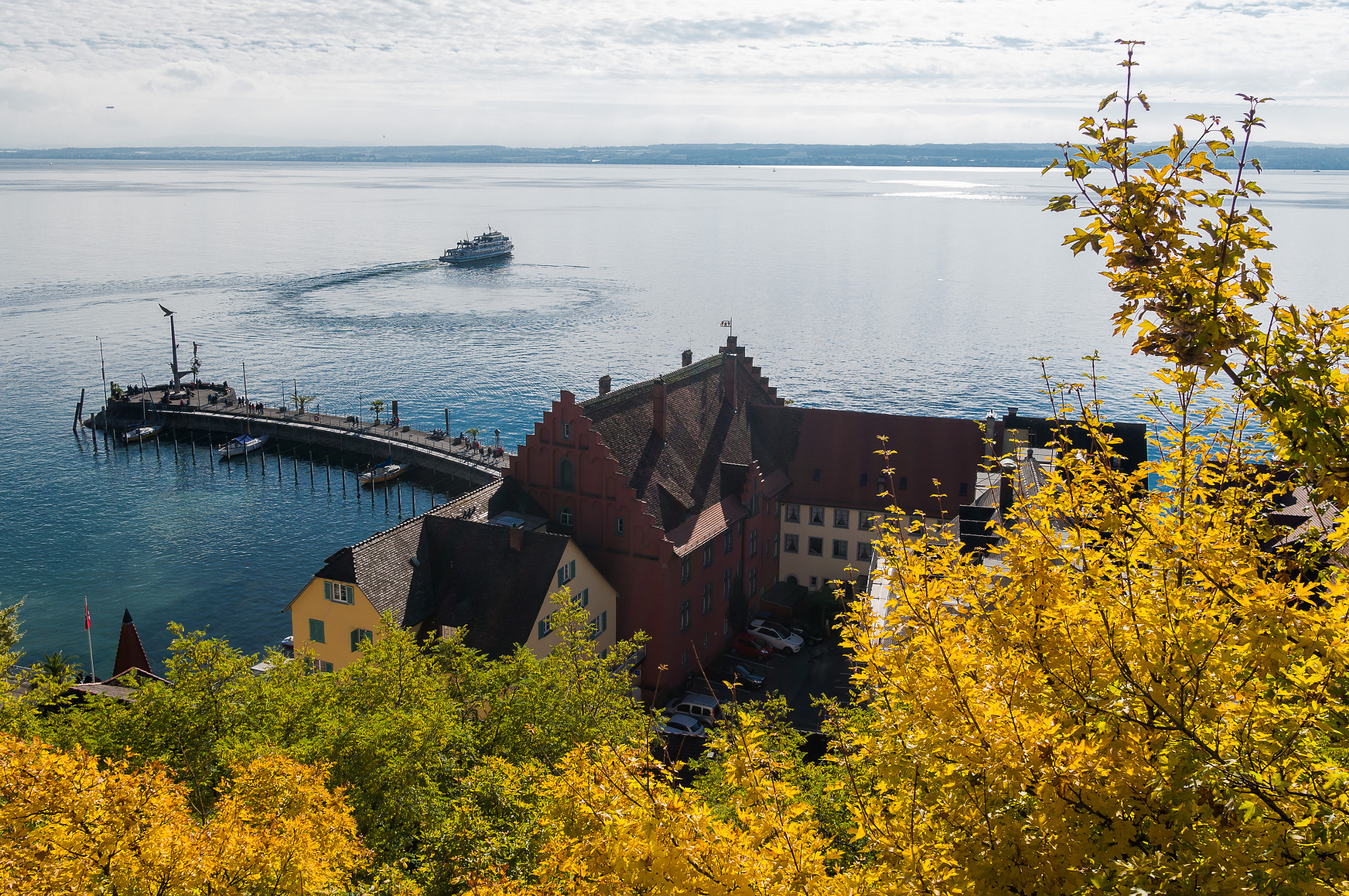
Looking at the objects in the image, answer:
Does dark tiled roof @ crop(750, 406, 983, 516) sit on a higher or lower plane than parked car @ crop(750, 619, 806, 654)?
higher

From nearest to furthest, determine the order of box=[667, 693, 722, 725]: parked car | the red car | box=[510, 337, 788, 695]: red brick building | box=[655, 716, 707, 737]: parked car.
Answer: box=[655, 716, 707, 737]: parked car < box=[667, 693, 722, 725]: parked car < box=[510, 337, 788, 695]: red brick building < the red car

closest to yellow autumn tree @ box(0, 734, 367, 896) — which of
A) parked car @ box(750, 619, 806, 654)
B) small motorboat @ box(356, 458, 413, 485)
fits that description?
parked car @ box(750, 619, 806, 654)

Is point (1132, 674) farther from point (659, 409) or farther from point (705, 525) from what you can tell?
point (659, 409)

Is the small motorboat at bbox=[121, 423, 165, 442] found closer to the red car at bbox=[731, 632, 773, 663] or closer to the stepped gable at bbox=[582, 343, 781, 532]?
the stepped gable at bbox=[582, 343, 781, 532]

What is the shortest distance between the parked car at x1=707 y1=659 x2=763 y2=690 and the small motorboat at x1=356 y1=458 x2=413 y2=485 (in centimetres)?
6586

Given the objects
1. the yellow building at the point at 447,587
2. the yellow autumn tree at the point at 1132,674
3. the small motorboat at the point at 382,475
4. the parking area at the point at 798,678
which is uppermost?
the yellow autumn tree at the point at 1132,674

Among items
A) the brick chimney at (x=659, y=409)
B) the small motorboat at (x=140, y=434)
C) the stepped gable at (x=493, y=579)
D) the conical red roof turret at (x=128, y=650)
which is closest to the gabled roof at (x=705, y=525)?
the brick chimney at (x=659, y=409)

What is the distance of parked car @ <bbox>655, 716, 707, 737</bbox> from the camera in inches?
2039

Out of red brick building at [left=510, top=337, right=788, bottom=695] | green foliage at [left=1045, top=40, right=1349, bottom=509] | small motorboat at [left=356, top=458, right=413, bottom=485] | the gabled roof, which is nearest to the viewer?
green foliage at [left=1045, top=40, right=1349, bottom=509]

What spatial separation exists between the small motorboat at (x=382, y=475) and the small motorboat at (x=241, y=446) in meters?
21.3

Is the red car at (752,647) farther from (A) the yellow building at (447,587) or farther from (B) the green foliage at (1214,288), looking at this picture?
(B) the green foliage at (1214,288)

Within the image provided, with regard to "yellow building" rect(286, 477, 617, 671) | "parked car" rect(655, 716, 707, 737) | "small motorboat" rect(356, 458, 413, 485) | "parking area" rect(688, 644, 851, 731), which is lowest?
"small motorboat" rect(356, 458, 413, 485)

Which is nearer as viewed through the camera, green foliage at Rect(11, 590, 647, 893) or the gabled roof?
green foliage at Rect(11, 590, 647, 893)

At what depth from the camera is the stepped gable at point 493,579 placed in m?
51.8
